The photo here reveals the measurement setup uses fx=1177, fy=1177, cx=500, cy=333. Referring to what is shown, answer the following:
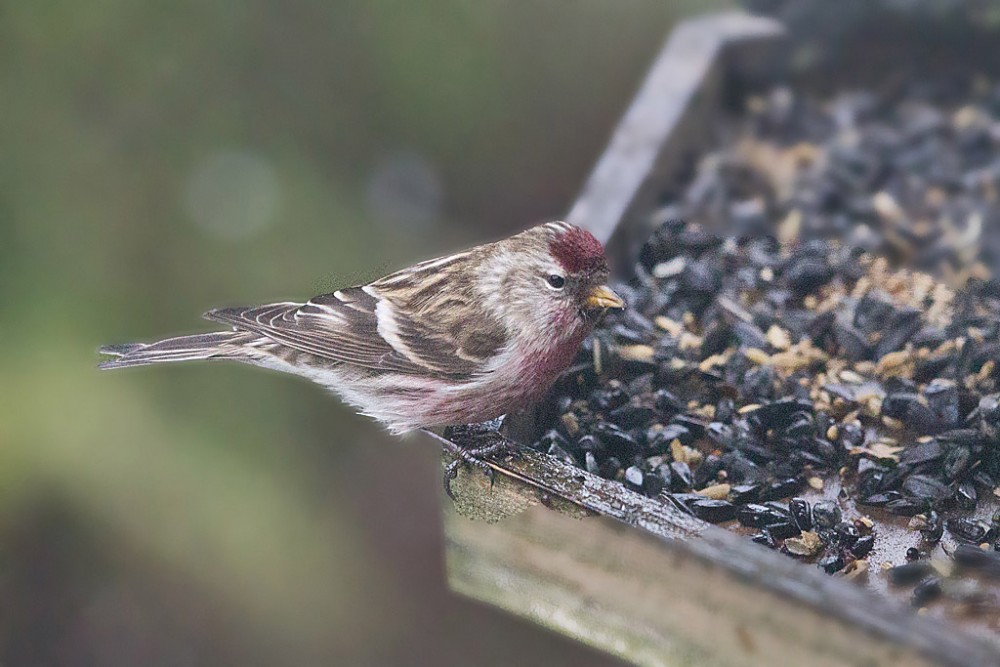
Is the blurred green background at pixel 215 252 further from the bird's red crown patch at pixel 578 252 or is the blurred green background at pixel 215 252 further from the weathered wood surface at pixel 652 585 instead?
the weathered wood surface at pixel 652 585

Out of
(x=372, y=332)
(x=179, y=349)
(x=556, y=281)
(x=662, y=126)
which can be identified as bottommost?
(x=179, y=349)

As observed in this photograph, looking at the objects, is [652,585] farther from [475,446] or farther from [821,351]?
[821,351]

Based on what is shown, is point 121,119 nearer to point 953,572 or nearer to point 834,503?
point 834,503

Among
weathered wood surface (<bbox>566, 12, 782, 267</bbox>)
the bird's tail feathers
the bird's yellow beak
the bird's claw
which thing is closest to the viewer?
the bird's claw

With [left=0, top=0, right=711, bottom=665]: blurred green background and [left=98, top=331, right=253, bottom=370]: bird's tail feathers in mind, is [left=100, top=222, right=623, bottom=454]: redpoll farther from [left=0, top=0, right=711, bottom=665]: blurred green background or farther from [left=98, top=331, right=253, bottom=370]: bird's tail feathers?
[left=0, top=0, right=711, bottom=665]: blurred green background

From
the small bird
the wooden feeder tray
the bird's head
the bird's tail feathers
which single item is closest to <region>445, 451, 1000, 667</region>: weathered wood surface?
the wooden feeder tray

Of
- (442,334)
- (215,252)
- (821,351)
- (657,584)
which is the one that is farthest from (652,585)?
(215,252)
